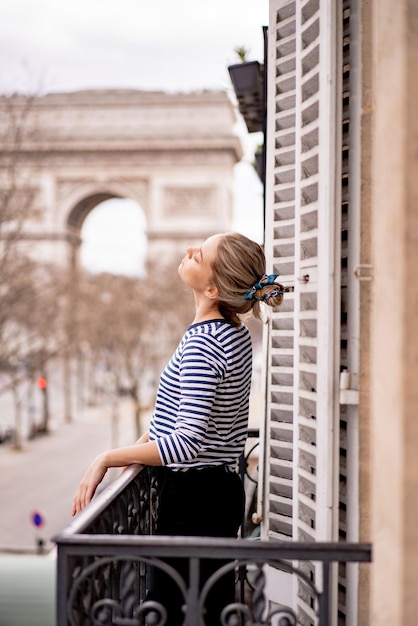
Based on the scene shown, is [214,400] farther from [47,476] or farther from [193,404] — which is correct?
[47,476]

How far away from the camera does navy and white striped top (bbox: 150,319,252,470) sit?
2523mm

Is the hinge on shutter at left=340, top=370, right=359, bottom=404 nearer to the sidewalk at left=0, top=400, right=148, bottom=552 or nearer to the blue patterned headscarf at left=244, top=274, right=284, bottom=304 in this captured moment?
the blue patterned headscarf at left=244, top=274, right=284, bottom=304

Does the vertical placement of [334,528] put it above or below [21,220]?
below

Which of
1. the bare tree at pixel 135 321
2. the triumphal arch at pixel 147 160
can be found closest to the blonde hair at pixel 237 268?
the bare tree at pixel 135 321

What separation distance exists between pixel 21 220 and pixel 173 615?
1663 cm

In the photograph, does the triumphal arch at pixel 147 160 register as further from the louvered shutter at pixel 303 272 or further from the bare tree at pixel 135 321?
the louvered shutter at pixel 303 272

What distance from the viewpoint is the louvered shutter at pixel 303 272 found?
281 cm

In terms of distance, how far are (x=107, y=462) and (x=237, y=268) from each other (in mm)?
698

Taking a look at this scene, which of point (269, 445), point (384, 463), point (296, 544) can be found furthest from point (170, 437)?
point (269, 445)

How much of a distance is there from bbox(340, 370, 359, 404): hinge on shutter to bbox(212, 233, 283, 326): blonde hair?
304 millimetres

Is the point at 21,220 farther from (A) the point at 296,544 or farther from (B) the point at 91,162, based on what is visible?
(B) the point at 91,162

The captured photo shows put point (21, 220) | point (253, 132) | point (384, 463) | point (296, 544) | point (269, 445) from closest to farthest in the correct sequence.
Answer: point (384, 463) < point (296, 544) < point (269, 445) < point (253, 132) < point (21, 220)

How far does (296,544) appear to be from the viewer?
84.3 inches

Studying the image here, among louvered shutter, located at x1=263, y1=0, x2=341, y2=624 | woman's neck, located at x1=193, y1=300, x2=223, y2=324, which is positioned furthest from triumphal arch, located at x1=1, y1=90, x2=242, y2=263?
woman's neck, located at x1=193, y1=300, x2=223, y2=324
